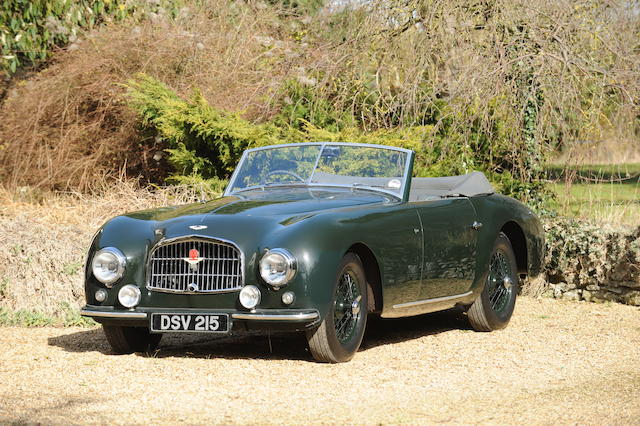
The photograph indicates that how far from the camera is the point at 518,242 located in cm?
911

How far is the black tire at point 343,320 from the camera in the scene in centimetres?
660

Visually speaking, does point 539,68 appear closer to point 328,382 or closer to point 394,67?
point 394,67

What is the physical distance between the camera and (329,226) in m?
6.64

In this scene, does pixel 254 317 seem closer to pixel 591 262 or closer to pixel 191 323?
pixel 191 323

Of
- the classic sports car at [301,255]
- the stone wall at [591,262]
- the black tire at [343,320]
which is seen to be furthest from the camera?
the stone wall at [591,262]

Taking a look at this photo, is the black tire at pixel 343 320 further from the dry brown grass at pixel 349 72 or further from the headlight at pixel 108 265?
the dry brown grass at pixel 349 72

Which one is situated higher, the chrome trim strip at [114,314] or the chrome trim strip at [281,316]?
the chrome trim strip at [281,316]

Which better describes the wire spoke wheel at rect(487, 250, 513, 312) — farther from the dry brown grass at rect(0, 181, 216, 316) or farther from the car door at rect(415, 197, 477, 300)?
the dry brown grass at rect(0, 181, 216, 316)

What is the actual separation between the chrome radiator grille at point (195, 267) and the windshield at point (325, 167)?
1562 mm

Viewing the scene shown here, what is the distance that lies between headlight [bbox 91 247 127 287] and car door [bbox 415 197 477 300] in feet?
7.34

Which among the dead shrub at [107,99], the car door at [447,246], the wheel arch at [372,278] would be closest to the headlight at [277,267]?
the wheel arch at [372,278]

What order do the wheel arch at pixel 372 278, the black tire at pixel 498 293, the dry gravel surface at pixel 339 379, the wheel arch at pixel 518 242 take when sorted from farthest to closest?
the wheel arch at pixel 518 242 < the black tire at pixel 498 293 < the wheel arch at pixel 372 278 < the dry gravel surface at pixel 339 379

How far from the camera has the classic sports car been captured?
6465mm

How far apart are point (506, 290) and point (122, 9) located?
9481 millimetres
